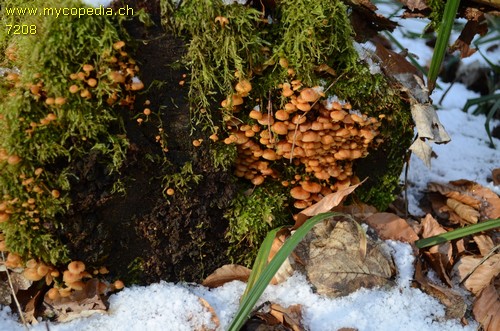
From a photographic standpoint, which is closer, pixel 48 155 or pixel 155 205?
pixel 48 155

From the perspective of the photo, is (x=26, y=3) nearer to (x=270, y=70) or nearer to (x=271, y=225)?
(x=270, y=70)

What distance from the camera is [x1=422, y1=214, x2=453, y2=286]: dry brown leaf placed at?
2.61m

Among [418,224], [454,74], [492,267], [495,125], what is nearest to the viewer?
[492,267]

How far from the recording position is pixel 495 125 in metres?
4.48

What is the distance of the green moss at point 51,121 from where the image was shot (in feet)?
6.66

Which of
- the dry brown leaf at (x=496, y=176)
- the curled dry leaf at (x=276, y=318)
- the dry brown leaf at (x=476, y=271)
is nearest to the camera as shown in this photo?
the curled dry leaf at (x=276, y=318)

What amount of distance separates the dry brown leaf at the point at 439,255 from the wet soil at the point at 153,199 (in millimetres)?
1151

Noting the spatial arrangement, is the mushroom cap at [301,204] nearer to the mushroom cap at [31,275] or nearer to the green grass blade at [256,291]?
the green grass blade at [256,291]

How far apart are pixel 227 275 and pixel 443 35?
173cm

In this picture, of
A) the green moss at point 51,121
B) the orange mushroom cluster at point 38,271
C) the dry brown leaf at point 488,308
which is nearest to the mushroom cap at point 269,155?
the green moss at point 51,121

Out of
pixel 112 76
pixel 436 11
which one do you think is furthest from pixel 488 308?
pixel 112 76

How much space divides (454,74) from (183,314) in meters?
4.20

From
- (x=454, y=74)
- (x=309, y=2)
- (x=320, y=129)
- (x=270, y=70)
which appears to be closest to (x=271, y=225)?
(x=320, y=129)

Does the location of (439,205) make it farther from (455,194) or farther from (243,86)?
(243,86)
